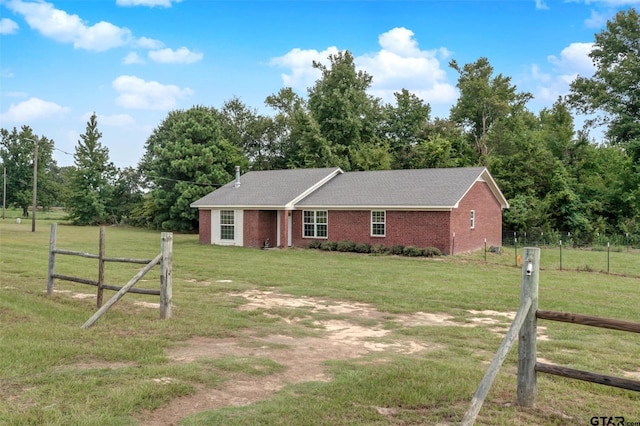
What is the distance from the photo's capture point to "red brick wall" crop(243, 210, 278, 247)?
2839 cm

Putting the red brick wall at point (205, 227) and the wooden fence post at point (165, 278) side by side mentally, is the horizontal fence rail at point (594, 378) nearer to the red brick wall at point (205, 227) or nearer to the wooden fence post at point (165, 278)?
the wooden fence post at point (165, 278)

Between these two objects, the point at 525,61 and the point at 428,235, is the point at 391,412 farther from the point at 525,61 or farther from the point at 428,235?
the point at 525,61

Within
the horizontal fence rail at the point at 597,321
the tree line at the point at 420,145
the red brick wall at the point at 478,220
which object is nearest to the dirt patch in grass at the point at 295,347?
the horizontal fence rail at the point at 597,321

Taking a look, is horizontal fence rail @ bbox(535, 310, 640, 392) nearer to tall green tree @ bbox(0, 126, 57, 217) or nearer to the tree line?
the tree line

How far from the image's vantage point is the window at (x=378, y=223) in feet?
83.4

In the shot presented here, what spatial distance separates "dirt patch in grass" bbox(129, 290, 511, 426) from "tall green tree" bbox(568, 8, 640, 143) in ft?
123

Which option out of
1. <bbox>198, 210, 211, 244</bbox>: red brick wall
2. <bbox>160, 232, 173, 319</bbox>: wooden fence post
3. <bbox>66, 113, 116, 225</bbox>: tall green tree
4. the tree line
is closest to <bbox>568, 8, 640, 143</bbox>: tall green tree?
the tree line

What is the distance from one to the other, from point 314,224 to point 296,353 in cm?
2084

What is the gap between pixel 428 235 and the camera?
24.1 meters

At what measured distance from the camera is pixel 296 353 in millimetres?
6773

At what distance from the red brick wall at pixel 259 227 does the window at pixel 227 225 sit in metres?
1.08

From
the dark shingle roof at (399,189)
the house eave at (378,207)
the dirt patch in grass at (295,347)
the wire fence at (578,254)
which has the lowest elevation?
the dirt patch in grass at (295,347)

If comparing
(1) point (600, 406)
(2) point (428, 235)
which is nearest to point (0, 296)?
(1) point (600, 406)

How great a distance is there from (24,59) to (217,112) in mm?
37089
